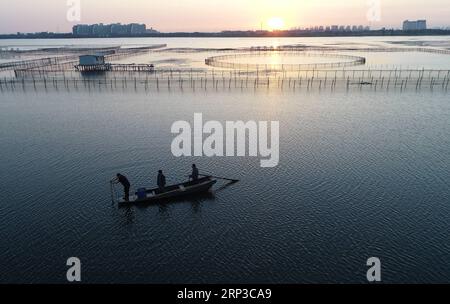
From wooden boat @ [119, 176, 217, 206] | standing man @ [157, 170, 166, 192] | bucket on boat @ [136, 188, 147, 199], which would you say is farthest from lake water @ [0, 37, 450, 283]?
standing man @ [157, 170, 166, 192]

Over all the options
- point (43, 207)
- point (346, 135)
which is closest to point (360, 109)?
point (346, 135)

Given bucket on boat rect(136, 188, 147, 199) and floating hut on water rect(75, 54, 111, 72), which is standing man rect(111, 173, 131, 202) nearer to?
bucket on boat rect(136, 188, 147, 199)

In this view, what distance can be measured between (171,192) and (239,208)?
3625 mm

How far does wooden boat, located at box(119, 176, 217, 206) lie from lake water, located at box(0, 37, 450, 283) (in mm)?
513

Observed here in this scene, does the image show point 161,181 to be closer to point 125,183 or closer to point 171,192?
point 171,192

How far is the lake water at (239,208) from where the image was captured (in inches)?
543

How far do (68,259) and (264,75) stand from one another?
5408 centimetres

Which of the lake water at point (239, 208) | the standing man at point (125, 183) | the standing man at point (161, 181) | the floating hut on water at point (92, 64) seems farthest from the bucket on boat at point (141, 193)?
the floating hut on water at point (92, 64)

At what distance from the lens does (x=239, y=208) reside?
18109 millimetres

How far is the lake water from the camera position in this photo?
1378cm

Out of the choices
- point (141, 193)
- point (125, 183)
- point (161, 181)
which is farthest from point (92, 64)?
point (141, 193)

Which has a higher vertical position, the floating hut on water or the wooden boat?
the floating hut on water
